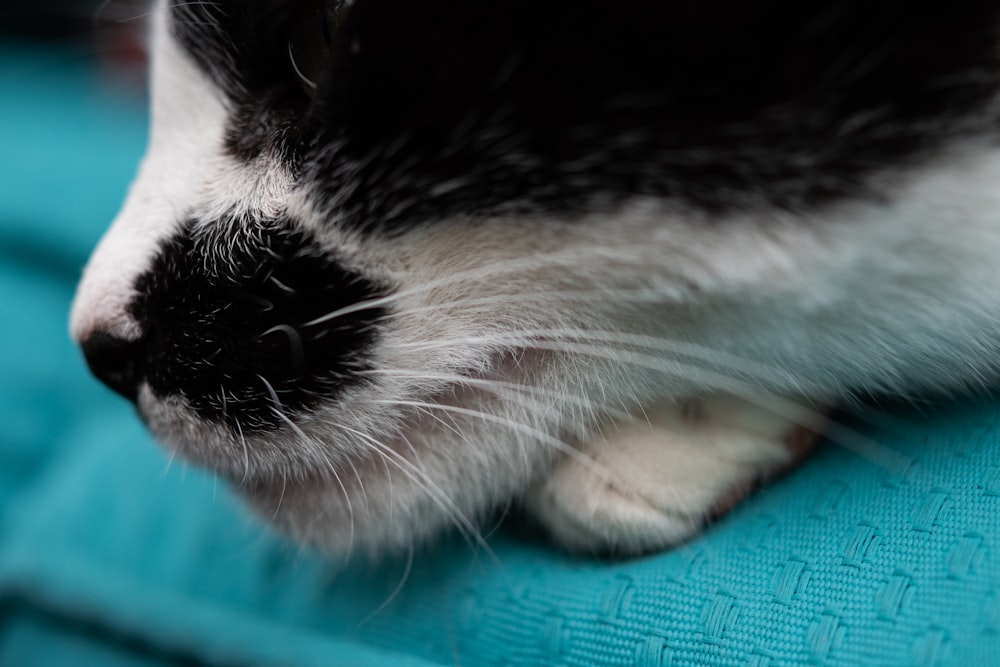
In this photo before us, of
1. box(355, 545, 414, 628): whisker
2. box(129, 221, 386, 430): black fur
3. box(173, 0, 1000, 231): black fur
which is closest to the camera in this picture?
box(173, 0, 1000, 231): black fur

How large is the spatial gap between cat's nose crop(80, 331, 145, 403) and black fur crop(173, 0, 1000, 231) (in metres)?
0.19

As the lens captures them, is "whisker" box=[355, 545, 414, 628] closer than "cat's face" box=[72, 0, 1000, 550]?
No

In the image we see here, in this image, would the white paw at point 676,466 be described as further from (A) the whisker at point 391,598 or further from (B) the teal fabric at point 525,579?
(A) the whisker at point 391,598

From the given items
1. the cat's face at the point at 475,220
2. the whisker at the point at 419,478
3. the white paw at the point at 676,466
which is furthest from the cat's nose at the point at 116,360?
the white paw at the point at 676,466

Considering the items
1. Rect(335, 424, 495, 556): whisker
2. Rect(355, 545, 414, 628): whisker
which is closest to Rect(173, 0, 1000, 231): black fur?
Rect(335, 424, 495, 556): whisker

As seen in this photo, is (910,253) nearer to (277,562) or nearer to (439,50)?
(439,50)

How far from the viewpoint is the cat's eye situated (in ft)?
Result: 1.28

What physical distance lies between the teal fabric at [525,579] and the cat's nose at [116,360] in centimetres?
8

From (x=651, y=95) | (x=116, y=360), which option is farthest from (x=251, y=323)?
(x=651, y=95)

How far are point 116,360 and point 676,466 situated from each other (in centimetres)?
31

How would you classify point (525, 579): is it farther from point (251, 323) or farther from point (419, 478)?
point (251, 323)

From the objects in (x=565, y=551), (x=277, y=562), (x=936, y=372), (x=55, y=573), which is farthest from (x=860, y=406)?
(x=55, y=573)

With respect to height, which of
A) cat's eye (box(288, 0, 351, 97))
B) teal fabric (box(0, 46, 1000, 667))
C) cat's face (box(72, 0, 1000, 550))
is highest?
cat's eye (box(288, 0, 351, 97))

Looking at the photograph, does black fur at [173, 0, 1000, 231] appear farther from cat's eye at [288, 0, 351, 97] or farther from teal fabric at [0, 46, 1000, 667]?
teal fabric at [0, 46, 1000, 667]
